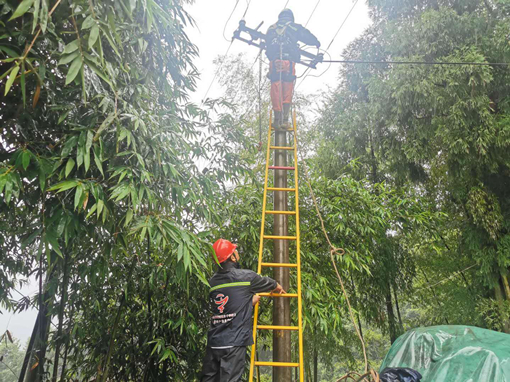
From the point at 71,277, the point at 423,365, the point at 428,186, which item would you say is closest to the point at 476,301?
the point at 428,186

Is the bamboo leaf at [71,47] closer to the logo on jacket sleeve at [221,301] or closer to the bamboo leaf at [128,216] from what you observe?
the bamboo leaf at [128,216]

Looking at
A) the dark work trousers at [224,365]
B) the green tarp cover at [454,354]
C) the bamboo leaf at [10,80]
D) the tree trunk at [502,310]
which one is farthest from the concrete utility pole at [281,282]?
the tree trunk at [502,310]

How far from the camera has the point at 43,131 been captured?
1728mm

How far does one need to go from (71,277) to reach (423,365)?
2729mm

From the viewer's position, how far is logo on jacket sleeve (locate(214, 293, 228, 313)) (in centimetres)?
211

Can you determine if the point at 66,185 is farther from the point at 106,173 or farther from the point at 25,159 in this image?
the point at 106,173

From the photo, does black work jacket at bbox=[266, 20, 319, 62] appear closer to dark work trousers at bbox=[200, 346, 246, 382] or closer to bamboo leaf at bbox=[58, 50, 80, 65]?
bamboo leaf at bbox=[58, 50, 80, 65]

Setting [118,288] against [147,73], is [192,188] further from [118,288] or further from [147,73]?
[118,288]

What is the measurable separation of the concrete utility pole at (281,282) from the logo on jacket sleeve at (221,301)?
18.3 inches

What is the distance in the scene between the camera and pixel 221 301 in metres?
2.13

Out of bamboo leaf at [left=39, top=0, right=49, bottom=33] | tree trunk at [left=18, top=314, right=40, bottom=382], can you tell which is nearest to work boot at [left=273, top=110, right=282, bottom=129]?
bamboo leaf at [left=39, top=0, right=49, bottom=33]

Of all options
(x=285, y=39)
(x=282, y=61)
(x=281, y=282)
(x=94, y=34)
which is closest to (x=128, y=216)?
(x=94, y=34)

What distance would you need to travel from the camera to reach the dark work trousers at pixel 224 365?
198 cm

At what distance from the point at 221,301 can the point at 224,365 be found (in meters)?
0.37
